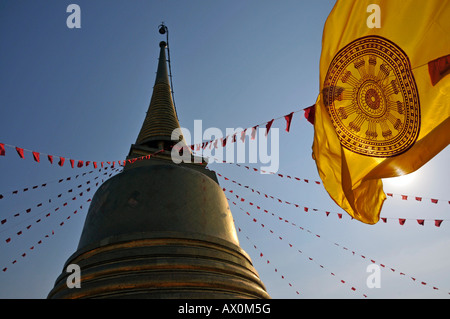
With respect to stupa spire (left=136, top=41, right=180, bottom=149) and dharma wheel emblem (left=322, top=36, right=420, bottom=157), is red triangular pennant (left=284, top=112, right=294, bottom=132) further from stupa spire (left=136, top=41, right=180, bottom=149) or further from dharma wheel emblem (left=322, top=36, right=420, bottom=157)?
stupa spire (left=136, top=41, right=180, bottom=149)

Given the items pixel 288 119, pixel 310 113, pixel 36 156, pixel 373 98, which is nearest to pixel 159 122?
pixel 36 156

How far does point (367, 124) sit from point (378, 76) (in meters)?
0.59

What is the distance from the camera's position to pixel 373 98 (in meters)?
4.12

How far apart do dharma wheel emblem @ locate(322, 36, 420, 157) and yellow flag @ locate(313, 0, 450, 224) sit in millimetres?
10

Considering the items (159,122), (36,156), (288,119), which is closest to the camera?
(288,119)

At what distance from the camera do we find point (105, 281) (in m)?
4.76

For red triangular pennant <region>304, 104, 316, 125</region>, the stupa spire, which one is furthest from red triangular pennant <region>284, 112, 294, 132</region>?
the stupa spire

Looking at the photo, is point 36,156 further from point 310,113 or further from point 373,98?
point 373,98

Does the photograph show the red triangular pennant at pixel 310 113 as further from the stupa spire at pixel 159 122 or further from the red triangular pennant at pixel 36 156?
the stupa spire at pixel 159 122

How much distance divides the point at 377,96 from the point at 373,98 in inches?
2.0

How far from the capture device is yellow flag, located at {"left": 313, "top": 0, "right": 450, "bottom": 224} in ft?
11.8

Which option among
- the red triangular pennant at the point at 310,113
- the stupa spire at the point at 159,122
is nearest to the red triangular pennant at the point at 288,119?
the red triangular pennant at the point at 310,113

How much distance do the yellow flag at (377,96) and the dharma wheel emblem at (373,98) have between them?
1cm
